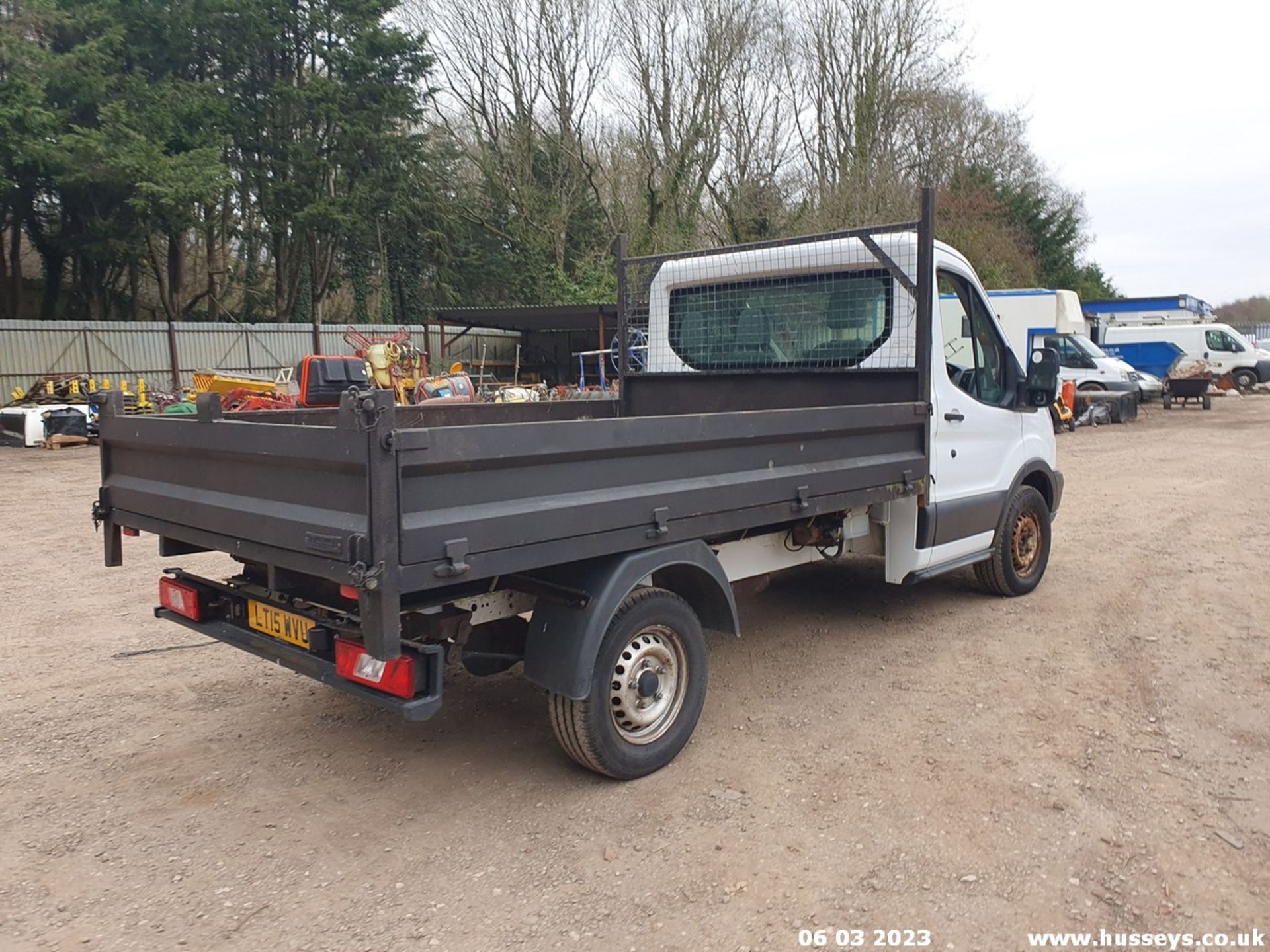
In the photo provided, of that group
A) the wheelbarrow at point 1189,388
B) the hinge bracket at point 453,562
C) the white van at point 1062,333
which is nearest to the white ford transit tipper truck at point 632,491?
the hinge bracket at point 453,562

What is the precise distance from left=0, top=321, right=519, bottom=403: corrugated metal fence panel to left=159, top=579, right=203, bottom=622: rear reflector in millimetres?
19721

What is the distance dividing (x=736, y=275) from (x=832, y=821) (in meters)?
3.42

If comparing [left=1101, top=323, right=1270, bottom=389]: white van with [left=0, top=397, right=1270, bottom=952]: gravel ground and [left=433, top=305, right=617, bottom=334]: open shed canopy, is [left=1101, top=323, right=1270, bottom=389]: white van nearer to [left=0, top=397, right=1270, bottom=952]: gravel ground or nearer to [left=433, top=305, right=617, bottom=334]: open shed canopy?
[left=433, top=305, right=617, bottom=334]: open shed canopy

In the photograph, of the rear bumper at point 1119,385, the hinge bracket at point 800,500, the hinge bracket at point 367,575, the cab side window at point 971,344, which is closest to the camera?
the hinge bracket at point 367,575

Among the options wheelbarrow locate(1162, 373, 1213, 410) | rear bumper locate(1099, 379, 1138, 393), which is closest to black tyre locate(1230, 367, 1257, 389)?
wheelbarrow locate(1162, 373, 1213, 410)

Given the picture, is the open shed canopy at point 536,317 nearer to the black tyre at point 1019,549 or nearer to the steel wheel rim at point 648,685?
the black tyre at point 1019,549

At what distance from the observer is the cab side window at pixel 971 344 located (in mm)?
5562

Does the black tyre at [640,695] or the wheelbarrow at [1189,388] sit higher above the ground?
the wheelbarrow at [1189,388]

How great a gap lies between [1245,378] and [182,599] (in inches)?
1323

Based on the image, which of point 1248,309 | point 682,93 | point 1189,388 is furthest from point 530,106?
point 1248,309

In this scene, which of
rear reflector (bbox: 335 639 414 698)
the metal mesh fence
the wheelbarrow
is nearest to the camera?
rear reflector (bbox: 335 639 414 698)

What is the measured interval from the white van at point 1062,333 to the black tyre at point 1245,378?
9636 millimetres

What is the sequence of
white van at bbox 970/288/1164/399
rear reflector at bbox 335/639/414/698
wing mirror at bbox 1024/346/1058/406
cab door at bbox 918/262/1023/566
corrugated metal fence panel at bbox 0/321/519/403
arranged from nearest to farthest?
rear reflector at bbox 335/639/414/698, cab door at bbox 918/262/1023/566, wing mirror at bbox 1024/346/1058/406, corrugated metal fence panel at bbox 0/321/519/403, white van at bbox 970/288/1164/399

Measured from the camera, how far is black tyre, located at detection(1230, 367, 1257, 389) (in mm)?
29656
